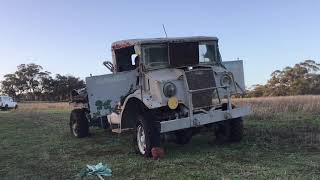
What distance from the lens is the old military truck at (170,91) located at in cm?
1189

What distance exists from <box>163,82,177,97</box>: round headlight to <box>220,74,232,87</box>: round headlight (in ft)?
4.38

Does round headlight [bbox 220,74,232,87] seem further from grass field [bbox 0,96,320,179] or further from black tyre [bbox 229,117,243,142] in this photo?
grass field [bbox 0,96,320,179]

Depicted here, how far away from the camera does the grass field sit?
375 inches

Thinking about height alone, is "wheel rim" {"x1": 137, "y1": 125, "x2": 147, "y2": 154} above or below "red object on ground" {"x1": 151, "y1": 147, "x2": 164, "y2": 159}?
above

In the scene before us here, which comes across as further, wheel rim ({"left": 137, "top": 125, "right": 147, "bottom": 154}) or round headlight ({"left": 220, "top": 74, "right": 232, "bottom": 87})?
round headlight ({"left": 220, "top": 74, "right": 232, "bottom": 87})

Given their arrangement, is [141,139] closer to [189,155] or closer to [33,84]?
[189,155]

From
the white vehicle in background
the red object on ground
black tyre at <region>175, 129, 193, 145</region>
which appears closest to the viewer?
the red object on ground

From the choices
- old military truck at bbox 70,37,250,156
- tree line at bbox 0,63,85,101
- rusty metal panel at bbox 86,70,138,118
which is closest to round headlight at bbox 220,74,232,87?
old military truck at bbox 70,37,250,156

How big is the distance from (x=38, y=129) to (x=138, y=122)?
909cm

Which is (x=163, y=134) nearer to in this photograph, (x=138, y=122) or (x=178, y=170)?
(x=138, y=122)

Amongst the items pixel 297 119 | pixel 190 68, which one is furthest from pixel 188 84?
pixel 297 119

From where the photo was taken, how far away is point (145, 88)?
492 inches

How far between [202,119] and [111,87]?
2.66 metres

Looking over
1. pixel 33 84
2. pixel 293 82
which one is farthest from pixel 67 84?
pixel 293 82
